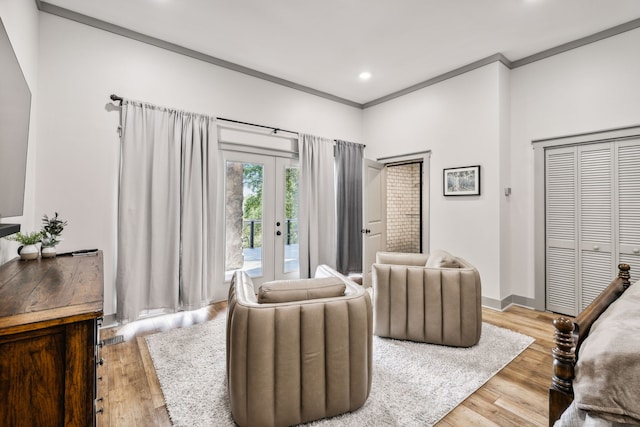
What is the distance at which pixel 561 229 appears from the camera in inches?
133

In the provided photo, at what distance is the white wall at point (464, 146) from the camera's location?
3.54m

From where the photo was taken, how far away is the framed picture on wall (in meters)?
3.68

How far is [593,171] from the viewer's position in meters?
3.16

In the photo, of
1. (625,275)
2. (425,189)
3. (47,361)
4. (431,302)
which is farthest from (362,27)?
(47,361)

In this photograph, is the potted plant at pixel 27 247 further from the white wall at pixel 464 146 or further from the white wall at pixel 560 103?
the white wall at pixel 560 103

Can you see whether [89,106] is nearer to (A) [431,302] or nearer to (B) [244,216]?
(B) [244,216]

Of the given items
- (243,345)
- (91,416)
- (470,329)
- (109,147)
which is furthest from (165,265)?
(470,329)

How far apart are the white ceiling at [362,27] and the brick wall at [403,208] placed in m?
2.49

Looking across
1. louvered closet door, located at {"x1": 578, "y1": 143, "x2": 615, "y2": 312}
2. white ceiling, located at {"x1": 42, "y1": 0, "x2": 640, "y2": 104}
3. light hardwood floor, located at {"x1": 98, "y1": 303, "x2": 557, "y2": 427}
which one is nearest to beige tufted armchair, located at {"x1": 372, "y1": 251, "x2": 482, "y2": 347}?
light hardwood floor, located at {"x1": 98, "y1": 303, "x2": 557, "y2": 427}

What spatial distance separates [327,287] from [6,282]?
60.0 inches

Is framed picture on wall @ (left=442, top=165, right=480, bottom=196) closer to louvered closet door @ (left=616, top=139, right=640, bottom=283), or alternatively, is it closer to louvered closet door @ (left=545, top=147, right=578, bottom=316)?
louvered closet door @ (left=545, top=147, right=578, bottom=316)

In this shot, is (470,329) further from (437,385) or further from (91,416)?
(91,416)

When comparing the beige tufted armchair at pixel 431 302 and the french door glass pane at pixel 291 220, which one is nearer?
the beige tufted armchair at pixel 431 302

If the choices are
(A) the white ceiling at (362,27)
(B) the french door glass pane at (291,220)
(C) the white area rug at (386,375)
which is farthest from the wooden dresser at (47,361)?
(B) the french door glass pane at (291,220)
